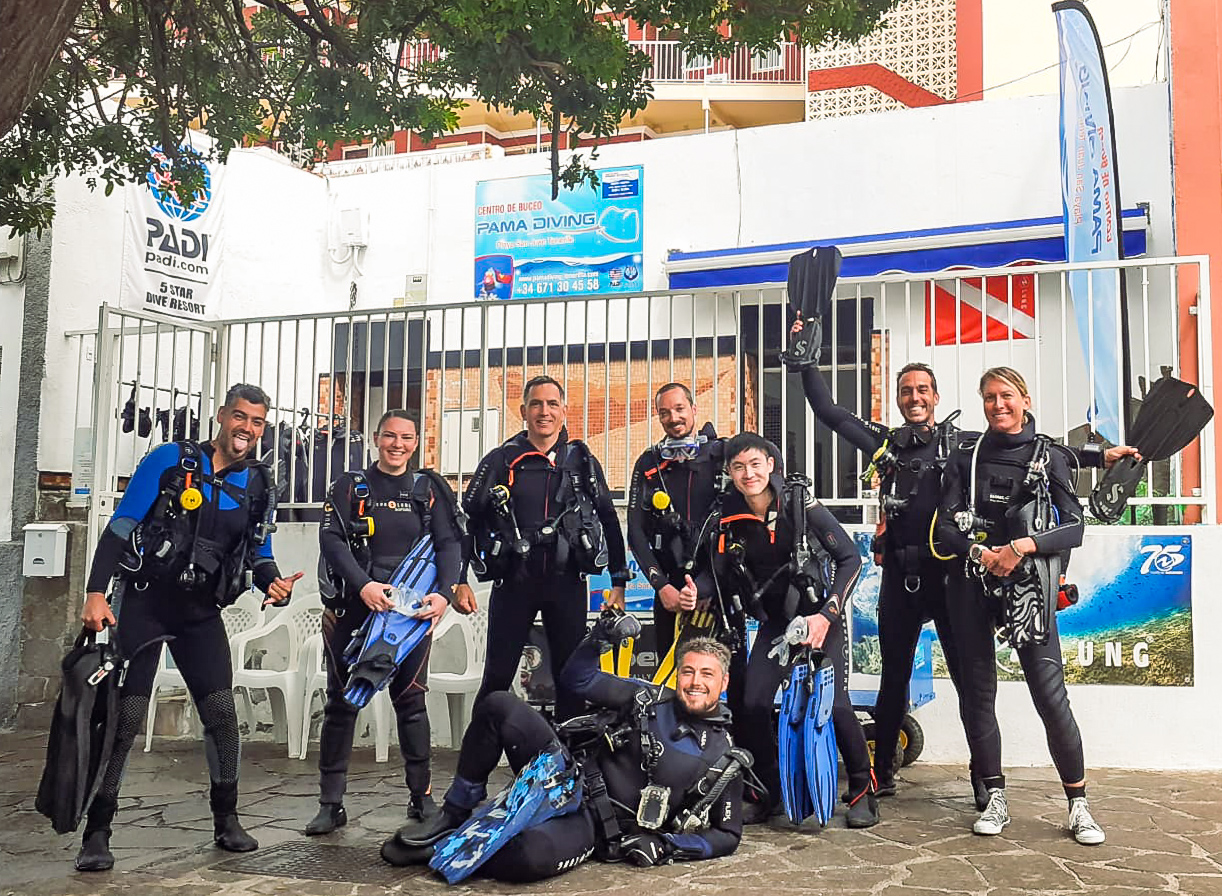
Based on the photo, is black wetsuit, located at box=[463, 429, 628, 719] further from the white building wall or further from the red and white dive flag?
the white building wall

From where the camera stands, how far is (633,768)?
4.45m

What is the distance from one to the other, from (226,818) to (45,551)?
448 centimetres

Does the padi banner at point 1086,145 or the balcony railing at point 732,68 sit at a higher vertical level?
the balcony railing at point 732,68

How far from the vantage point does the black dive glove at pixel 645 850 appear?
172 inches

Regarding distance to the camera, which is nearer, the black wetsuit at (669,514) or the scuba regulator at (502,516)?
the scuba regulator at (502,516)

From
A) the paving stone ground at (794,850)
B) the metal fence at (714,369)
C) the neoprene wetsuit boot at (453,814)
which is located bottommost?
the paving stone ground at (794,850)

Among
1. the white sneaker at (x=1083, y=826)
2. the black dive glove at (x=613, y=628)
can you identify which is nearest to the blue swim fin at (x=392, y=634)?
the black dive glove at (x=613, y=628)

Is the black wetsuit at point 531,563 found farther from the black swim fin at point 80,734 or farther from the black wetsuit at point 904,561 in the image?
the black swim fin at point 80,734

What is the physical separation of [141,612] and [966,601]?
3384 millimetres

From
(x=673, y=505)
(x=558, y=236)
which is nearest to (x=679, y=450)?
(x=673, y=505)

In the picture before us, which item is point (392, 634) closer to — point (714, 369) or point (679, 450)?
point (679, 450)

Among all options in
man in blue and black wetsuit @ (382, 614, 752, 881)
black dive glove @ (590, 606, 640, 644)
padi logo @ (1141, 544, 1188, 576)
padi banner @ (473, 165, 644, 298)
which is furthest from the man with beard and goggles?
padi banner @ (473, 165, 644, 298)

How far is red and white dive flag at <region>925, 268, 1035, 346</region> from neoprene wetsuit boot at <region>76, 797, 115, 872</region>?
183 inches

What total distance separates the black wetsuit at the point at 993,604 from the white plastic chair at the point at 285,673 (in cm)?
372
